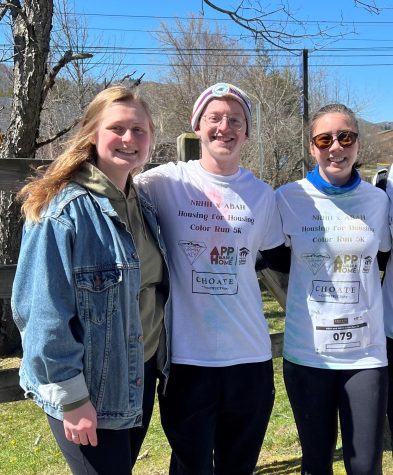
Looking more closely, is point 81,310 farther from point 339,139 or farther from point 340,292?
point 339,139

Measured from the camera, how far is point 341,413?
246 centimetres

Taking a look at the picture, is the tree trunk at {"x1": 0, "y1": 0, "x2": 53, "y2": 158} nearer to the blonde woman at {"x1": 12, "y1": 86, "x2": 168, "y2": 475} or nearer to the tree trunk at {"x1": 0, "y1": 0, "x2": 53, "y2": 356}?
the tree trunk at {"x1": 0, "y1": 0, "x2": 53, "y2": 356}

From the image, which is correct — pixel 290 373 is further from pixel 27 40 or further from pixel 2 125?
pixel 2 125

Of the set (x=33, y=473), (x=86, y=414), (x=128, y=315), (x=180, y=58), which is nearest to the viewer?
(x=86, y=414)

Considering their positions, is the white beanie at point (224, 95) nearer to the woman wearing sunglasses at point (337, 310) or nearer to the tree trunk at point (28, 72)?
the woman wearing sunglasses at point (337, 310)

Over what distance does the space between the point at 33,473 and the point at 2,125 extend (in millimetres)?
28900

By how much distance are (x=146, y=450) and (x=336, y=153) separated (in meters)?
2.43

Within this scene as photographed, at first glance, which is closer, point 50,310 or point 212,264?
point 50,310

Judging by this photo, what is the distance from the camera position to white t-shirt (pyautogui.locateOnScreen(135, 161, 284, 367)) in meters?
2.35

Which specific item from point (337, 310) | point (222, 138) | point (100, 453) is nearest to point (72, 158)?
point (222, 138)

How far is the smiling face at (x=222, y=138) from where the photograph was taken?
2418 millimetres

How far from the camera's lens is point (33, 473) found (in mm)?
3445


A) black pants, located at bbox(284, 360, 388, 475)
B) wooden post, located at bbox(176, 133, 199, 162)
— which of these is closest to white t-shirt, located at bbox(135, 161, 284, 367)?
black pants, located at bbox(284, 360, 388, 475)

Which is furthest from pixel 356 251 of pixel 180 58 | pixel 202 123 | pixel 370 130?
pixel 370 130
